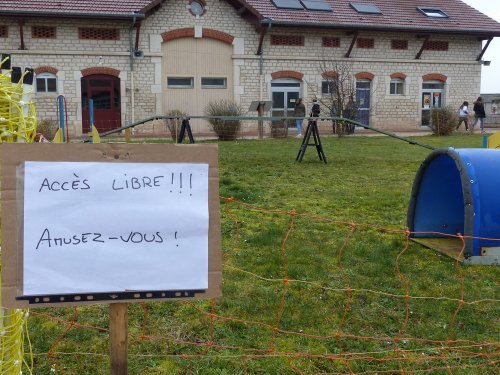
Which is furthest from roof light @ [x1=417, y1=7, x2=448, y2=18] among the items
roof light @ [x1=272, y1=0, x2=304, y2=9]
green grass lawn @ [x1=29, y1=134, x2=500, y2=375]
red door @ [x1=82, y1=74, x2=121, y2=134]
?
green grass lawn @ [x1=29, y1=134, x2=500, y2=375]

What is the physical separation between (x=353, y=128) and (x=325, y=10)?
221 inches

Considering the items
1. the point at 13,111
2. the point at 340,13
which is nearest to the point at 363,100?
the point at 340,13

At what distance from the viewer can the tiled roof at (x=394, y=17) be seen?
25.1 metres

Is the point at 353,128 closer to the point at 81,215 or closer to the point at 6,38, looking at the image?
the point at 6,38

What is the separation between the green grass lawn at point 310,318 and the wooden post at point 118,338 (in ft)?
2.77

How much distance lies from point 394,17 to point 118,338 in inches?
1063

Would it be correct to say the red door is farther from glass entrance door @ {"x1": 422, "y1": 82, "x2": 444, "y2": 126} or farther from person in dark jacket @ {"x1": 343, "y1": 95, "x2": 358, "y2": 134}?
glass entrance door @ {"x1": 422, "y1": 82, "x2": 444, "y2": 126}

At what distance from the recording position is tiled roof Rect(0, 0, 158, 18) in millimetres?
21500

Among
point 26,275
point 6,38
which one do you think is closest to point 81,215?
point 26,275

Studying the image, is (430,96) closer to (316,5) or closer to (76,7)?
(316,5)

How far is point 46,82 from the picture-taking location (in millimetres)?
22609

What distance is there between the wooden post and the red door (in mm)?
21673

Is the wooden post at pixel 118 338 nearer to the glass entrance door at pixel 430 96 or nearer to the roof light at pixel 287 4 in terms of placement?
the roof light at pixel 287 4

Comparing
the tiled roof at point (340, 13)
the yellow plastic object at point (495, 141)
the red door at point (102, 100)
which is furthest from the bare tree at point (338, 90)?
the yellow plastic object at point (495, 141)
